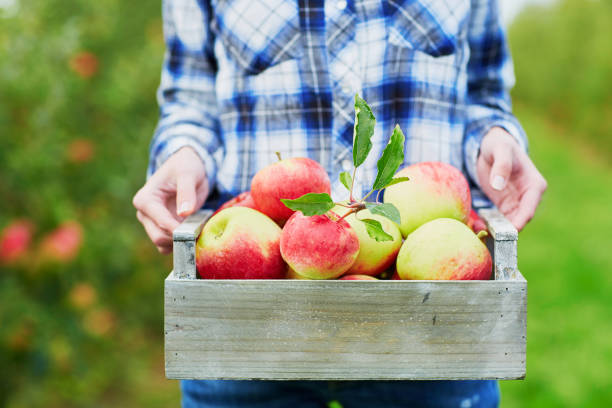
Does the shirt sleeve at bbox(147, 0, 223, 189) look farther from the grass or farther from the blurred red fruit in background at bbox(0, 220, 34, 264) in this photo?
the grass

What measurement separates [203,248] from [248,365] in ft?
0.66

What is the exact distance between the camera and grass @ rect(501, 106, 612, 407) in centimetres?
371

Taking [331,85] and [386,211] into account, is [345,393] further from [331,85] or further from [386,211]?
[331,85]

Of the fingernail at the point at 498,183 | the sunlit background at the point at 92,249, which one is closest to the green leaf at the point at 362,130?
the fingernail at the point at 498,183

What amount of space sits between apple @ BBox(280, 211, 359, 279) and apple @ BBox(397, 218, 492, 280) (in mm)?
95

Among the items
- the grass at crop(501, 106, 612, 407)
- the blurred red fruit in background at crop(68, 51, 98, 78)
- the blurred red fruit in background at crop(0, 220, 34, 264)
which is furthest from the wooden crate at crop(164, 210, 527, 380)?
the grass at crop(501, 106, 612, 407)

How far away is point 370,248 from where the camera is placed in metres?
1.04

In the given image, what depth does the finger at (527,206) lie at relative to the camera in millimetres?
1181

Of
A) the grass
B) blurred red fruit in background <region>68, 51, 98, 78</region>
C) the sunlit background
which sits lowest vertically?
the grass

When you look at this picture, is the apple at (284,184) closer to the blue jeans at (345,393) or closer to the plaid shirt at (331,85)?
the plaid shirt at (331,85)

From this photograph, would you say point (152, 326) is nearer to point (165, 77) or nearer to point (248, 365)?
point (165, 77)

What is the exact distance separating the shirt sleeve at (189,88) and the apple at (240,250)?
31cm

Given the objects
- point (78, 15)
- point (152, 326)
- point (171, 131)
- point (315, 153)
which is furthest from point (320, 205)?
point (152, 326)

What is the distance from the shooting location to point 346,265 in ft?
3.25
